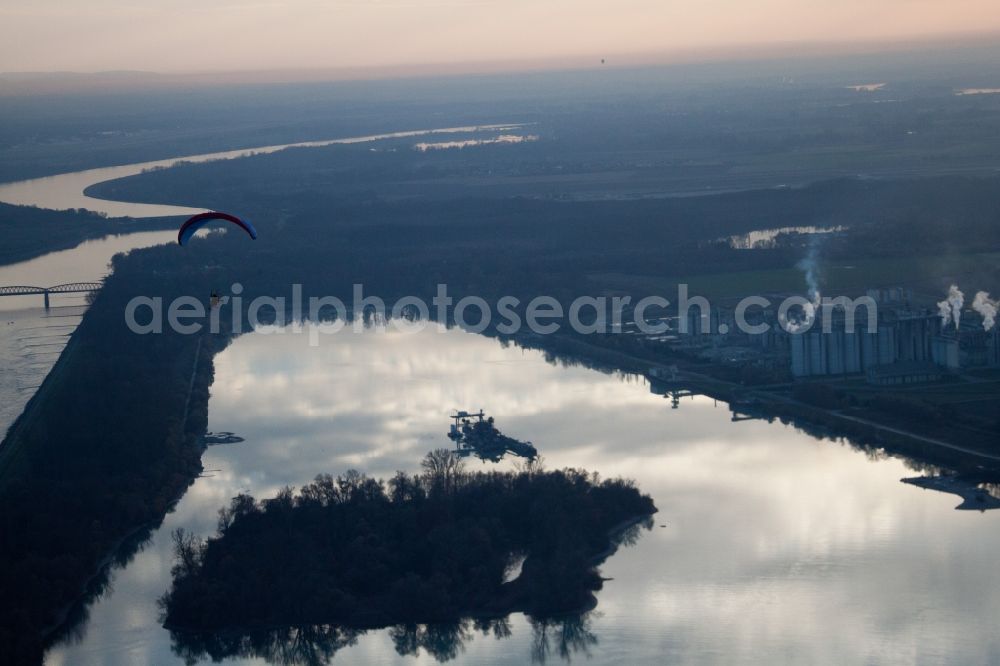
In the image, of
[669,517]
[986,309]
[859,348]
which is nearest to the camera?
[669,517]

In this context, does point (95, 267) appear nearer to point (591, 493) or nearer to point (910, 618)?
point (591, 493)

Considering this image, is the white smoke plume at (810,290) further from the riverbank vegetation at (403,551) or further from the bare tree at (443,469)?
the riverbank vegetation at (403,551)

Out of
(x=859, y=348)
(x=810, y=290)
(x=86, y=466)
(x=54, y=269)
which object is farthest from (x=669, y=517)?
(x=54, y=269)

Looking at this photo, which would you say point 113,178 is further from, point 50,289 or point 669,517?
point 669,517

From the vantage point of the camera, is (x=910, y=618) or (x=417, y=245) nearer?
(x=910, y=618)

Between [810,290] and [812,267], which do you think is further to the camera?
[812,267]

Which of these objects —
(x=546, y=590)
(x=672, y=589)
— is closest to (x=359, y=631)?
(x=546, y=590)

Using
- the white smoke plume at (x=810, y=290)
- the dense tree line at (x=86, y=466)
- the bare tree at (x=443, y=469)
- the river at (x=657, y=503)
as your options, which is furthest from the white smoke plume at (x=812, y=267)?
the bare tree at (x=443, y=469)
